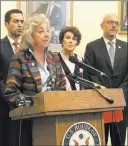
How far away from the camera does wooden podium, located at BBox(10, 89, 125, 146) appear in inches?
65.5

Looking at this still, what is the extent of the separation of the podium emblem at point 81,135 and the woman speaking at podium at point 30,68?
0.42 metres

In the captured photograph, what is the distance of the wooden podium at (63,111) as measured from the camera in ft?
5.46

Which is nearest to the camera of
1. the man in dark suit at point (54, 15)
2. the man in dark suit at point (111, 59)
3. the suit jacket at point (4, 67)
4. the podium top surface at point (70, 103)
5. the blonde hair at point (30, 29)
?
A: the podium top surface at point (70, 103)

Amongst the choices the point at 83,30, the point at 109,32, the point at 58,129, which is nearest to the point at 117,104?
the point at 58,129

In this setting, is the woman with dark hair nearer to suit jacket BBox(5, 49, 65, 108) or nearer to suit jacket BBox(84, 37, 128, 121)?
suit jacket BBox(84, 37, 128, 121)

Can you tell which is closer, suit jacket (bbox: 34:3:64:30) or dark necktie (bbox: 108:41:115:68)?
dark necktie (bbox: 108:41:115:68)

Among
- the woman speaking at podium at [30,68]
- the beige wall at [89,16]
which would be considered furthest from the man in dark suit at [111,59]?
the woman speaking at podium at [30,68]

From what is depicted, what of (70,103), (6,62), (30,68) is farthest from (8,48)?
(70,103)

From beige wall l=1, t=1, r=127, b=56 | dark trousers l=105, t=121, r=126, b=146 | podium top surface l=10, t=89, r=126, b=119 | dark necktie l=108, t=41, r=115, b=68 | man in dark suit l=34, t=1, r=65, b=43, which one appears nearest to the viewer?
podium top surface l=10, t=89, r=126, b=119

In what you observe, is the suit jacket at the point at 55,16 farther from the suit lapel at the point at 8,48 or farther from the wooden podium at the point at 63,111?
the wooden podium at the point at 63,111

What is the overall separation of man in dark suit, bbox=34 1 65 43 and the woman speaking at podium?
1.63 meters

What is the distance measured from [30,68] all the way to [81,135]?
0.63 m

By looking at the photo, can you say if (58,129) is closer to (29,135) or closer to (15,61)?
(29,135)

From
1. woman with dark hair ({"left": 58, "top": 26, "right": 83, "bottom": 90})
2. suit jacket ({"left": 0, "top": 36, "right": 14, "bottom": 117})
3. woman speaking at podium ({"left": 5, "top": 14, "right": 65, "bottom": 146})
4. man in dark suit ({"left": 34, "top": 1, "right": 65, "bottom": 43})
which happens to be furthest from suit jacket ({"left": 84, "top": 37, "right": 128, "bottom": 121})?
woman speaking at podium ({"left": 5, "top": 14, "right": 65, "bottom": 146})
